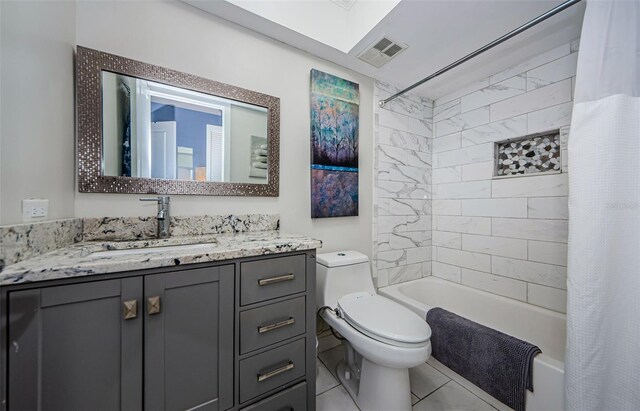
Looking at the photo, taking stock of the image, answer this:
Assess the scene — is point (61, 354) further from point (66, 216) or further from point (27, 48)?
point (27, 48)

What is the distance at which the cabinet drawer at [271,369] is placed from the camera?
3.01 ft

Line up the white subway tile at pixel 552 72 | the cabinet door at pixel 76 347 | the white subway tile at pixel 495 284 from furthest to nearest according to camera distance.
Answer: the white subway tile at pixel 495 284 < the white subway tile at pixel 552 72 < the cabinet door at pixel 76 347

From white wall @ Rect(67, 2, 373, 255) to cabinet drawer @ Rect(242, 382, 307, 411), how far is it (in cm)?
89

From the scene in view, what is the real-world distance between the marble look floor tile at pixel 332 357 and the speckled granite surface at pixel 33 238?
164cm

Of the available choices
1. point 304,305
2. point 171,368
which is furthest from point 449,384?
point 171,368

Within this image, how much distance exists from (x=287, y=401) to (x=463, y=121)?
2.51m

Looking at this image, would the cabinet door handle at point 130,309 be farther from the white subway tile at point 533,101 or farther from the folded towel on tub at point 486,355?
the white subway tile at point 533,101

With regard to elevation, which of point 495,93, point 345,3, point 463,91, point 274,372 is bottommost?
point 274,372

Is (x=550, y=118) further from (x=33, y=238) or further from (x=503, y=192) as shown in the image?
(x=33, y=238)

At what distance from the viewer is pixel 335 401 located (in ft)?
4.36

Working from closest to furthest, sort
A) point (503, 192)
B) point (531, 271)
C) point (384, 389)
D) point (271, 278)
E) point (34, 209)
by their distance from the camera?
point (34, 209), point (271, 278), point (384, 389), point (531, 271), point (503, 192)

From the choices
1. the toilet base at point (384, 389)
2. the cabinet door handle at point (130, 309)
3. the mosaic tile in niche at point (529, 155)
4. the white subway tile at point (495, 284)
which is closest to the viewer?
the cabinet door handle at point (130, 309)

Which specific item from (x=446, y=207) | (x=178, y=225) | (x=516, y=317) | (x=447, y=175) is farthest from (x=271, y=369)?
(x=447, y=175)

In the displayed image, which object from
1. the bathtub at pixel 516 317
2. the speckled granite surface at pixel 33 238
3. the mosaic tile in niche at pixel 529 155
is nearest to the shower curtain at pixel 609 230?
the bathtub at pixel 516 317
